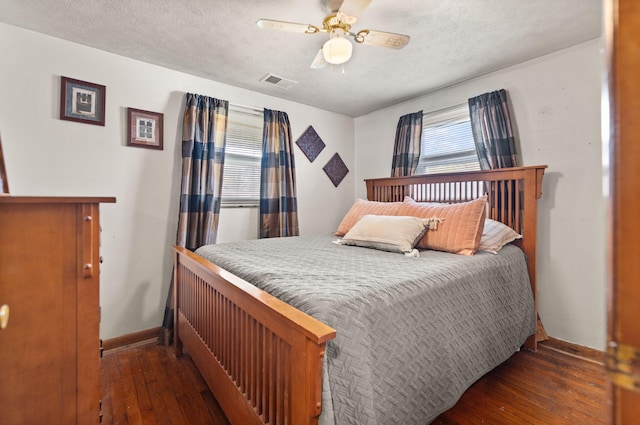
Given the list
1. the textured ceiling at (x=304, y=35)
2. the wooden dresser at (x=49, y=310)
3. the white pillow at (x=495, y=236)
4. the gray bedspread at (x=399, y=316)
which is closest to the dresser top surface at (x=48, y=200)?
the wooden dresser at (x=49, y=310)

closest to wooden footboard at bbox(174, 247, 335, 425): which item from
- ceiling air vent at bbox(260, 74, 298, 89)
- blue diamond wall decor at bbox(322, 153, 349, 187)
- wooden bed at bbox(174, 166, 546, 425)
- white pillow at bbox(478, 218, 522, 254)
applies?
wooden bed at bbox(174, 166, 546, 425)

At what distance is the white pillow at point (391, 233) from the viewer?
1955 millimetres

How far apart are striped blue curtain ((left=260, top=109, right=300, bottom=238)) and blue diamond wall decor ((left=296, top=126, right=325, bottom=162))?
25 cm

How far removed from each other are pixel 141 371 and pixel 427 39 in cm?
301

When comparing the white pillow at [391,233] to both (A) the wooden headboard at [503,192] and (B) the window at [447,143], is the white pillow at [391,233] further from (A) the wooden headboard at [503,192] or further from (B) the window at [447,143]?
(B) the window at [447,143]

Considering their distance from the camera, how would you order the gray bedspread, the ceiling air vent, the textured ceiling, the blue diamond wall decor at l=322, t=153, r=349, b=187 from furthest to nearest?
the blue diamond wall decor at l=322, t=153, r=349, b=187
the ceiling air vent
the textured ceiling
the gray bedspread

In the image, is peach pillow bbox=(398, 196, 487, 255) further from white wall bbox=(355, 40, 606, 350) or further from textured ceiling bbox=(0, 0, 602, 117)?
textured ceiling bbox=(0, 0, 602, 117)

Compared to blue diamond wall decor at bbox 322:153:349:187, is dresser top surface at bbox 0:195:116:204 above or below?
below

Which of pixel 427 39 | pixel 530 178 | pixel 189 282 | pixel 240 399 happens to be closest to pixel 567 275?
pixel 530 178

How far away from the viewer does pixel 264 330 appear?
3.37 feet

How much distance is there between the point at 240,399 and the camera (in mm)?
1208

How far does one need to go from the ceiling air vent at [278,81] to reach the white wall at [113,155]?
37 centimetres

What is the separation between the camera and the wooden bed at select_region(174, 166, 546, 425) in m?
0.82

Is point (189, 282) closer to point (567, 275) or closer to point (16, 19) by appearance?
point (16, 19)
